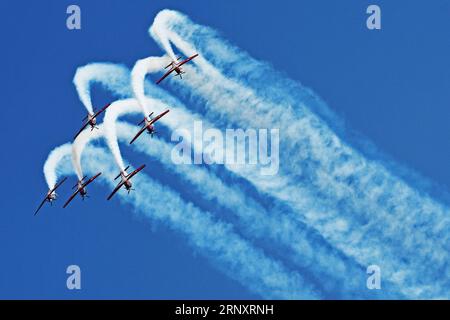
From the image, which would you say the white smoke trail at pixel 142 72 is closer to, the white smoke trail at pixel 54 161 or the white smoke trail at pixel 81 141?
the white smoke trail at pixel 81 141

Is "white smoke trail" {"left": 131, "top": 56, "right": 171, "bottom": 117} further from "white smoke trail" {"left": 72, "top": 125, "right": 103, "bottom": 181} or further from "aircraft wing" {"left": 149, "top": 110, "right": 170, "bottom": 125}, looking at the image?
"white smoke trail" {"left": 72, "top": 125, "right": 103, "bottom": 181}

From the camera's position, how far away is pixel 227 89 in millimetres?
60062

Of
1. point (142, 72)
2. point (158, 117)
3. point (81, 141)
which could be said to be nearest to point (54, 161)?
point (81, 141)

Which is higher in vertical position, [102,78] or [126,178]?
[102,78]

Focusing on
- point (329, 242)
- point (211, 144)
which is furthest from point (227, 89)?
point (329, 242)

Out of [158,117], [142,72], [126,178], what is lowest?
[126,178]

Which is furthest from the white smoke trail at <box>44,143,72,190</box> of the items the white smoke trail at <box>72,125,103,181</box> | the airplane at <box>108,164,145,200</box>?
the airplane at <box>108,164,145,200</box>

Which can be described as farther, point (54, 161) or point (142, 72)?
point (54, 161)

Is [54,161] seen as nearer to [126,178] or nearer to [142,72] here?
[126,178]
